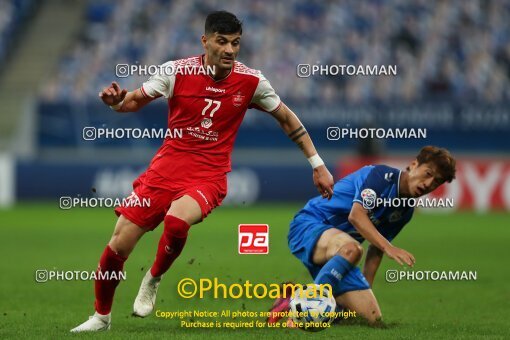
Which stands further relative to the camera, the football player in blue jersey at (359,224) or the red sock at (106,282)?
the football player in blue jersey at (359,224)

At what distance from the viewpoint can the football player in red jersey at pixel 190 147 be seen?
6922 millimetres

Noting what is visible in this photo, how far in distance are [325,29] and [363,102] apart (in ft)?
11.2

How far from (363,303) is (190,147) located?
5.27 feet

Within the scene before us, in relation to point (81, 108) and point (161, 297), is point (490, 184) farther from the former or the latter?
point (161, 297)

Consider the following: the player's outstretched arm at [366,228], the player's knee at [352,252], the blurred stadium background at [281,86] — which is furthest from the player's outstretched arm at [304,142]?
the blurred stadium background at [281,86]

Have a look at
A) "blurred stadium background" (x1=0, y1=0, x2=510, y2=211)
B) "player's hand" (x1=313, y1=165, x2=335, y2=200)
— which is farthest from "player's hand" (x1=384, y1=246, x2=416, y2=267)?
"blurred stadium background" (x1=0, y1=0, x2=510, y2=211)

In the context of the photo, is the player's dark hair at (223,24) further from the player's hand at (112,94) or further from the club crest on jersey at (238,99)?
the player's hand at (112,94)

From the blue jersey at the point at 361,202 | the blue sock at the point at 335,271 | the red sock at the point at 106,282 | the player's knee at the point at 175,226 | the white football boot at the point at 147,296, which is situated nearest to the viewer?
the player's knee at the point at 175,226

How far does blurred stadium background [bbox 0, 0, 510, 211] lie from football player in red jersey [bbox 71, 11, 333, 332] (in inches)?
516

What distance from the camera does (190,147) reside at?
23.5 feet

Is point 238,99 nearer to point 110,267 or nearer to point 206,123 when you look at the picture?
point 206,123

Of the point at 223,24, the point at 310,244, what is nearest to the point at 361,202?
the point at 310,244

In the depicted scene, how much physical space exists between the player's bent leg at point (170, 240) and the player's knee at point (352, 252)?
1.00 meters

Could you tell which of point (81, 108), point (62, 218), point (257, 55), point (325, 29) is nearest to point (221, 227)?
point (62, 218)
